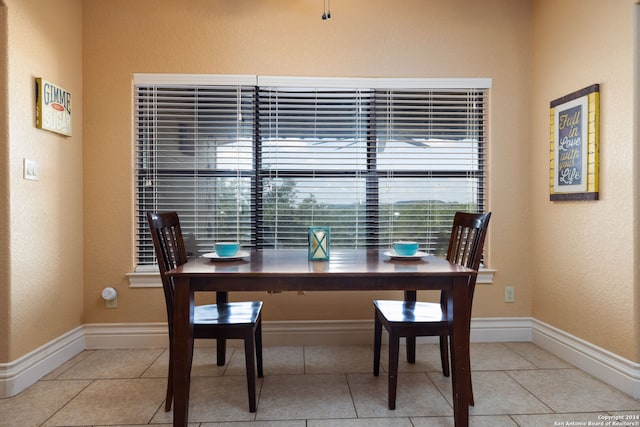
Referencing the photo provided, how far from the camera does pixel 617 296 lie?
223 centimetres

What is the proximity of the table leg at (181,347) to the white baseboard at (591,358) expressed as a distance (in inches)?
92.1

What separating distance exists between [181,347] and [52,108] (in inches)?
72.4

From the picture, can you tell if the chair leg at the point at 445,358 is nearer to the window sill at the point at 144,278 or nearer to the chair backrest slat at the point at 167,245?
the chair backrest slat at the point at 167,245

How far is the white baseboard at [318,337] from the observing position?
2.44 meters

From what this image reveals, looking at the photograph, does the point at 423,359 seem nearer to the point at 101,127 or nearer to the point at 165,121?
the point at 165,121

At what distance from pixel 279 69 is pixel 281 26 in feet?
1.06

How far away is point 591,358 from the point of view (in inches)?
93.7

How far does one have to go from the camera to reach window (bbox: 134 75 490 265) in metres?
2.90

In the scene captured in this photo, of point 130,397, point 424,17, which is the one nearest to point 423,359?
point 130,397

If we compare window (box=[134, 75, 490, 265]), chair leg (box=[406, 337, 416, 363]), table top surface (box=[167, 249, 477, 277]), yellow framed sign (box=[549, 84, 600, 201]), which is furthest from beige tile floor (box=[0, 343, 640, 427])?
yellow framed sign (box=[549, 84, 600, 201])

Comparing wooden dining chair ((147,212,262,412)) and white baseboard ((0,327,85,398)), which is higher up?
wooden dining chair ((147,212,262,412))

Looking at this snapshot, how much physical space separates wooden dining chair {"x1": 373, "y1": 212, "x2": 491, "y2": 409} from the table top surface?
19cm

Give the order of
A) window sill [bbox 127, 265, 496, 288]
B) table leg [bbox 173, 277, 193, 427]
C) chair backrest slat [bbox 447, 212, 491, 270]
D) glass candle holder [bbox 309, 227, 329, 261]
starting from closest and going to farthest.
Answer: table leg [bbox 173, 277, 193, 427], chair backrest slat [bbox 447, 212, 491, 270], glass candle holder [bbox 309, 227, 329, 261], window sill [bbox 127, 265, 496, 288]

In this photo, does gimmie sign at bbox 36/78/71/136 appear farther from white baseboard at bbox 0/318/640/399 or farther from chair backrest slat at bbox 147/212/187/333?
white baseboard at bbox 0/318/640/399
